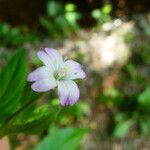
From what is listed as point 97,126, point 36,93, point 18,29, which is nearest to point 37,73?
point 36,93

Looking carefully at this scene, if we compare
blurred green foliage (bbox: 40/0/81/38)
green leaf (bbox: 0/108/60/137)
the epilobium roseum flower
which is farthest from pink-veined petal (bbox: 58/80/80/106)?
blurred green foliage (bbox: 40/0/81/38)

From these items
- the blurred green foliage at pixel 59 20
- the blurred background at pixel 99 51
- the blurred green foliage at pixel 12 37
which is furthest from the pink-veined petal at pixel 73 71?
the blurred green foliage at pixel 59 20

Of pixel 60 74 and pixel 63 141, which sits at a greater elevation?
pixel 60 74

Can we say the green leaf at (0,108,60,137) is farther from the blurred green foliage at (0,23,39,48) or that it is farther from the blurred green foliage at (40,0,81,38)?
the blurred green foliage at (40,0,81,38)

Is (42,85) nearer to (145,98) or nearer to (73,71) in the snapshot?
(73,71)

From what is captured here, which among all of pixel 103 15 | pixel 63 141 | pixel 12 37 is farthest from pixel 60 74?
pixel 103 15

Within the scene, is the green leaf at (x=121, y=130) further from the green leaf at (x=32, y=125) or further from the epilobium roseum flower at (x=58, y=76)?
the epilobium roseum flower at (x=58, y=76)

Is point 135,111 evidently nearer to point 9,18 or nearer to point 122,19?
point 122,19

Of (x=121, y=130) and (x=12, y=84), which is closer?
(x=12, y=84)
